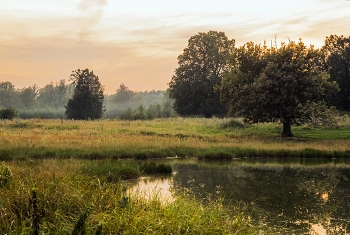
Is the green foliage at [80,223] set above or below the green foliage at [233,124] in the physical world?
below

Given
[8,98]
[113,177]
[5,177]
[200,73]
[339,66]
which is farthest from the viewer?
[8,98]

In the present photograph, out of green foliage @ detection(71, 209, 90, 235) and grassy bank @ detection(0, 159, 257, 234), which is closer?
green foliage @ detection(71, 209, 90, 235)

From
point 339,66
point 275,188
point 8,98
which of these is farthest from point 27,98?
point 275,188

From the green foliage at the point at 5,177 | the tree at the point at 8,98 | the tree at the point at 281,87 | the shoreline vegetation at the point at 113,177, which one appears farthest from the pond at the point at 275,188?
the tree at the point at 8,98

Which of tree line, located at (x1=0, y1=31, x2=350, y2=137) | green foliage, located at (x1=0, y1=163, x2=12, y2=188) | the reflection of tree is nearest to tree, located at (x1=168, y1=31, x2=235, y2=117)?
tree line, located at (x1=0, y1=31, x2=350, y2=137)

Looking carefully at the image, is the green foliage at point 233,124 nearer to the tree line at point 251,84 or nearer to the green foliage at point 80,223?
the tree line at point 251,84

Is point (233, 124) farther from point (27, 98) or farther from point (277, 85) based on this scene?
point (27, 98)

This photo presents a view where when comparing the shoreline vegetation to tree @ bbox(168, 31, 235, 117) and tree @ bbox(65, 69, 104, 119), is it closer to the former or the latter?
tree @ bbox(168, 31, 235, 117)

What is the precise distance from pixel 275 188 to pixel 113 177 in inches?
280

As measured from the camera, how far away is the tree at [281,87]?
36.4 metres

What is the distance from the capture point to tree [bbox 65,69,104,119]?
79625 mm

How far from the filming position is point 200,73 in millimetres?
74938

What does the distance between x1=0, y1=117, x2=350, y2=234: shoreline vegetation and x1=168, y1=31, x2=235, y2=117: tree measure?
21667 mm

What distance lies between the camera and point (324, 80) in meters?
38.1
